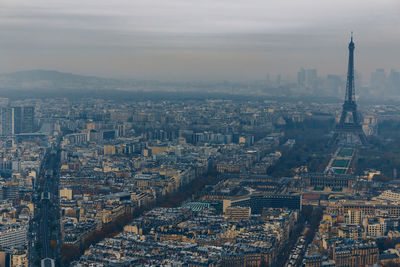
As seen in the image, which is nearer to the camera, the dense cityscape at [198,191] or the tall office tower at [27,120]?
the dense cityscape at [198,191]

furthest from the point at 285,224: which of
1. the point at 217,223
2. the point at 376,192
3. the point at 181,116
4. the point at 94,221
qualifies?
the point at 181,116

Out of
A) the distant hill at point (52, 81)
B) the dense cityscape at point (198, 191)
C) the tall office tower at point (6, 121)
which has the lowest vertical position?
the dense cityscape at point (198, 191)

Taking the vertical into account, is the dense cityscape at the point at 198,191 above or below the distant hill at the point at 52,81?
below

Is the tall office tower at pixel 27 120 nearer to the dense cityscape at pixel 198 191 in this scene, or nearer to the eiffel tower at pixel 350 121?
the dense cityscape at pixel 198 191

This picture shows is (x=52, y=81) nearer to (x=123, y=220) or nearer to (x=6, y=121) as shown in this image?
(x=6, y=121)

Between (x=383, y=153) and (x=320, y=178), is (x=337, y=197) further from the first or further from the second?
(x=383, y=153)

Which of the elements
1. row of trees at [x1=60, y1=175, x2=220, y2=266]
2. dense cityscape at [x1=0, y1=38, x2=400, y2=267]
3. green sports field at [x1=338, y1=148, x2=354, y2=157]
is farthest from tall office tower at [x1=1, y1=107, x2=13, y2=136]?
green sports field at [x1=338, y1=148, x2=354, y2=157]

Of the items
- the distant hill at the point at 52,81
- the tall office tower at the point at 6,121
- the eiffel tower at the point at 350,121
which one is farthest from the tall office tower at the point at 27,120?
the eiffel tower at the point at 350,121
